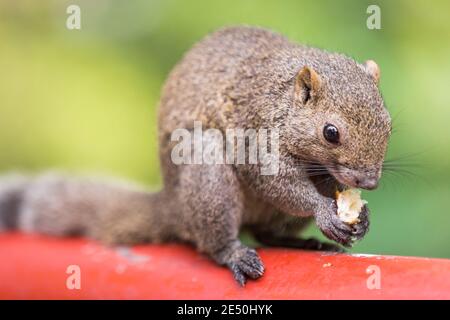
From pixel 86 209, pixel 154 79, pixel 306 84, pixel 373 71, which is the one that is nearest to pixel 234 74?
pixel 306 84

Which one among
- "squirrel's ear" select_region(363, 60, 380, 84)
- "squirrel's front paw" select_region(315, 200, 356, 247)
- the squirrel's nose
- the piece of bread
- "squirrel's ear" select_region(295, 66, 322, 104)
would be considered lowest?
"squirrel's front paw" select_region(315, 200, 356, 247)

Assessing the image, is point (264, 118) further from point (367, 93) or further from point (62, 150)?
point (62, 150)

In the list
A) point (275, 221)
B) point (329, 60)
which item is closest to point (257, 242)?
point (275, 221)

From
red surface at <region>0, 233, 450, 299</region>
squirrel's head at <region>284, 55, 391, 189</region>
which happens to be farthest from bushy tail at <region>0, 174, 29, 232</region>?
squirrel's head at <region>284, 55, 391, 189</region>

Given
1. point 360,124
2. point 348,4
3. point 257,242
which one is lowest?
point 257,242

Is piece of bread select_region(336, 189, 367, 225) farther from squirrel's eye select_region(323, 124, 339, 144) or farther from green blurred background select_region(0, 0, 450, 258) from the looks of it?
green blurred background select_region(0, 0, 450, 258)
